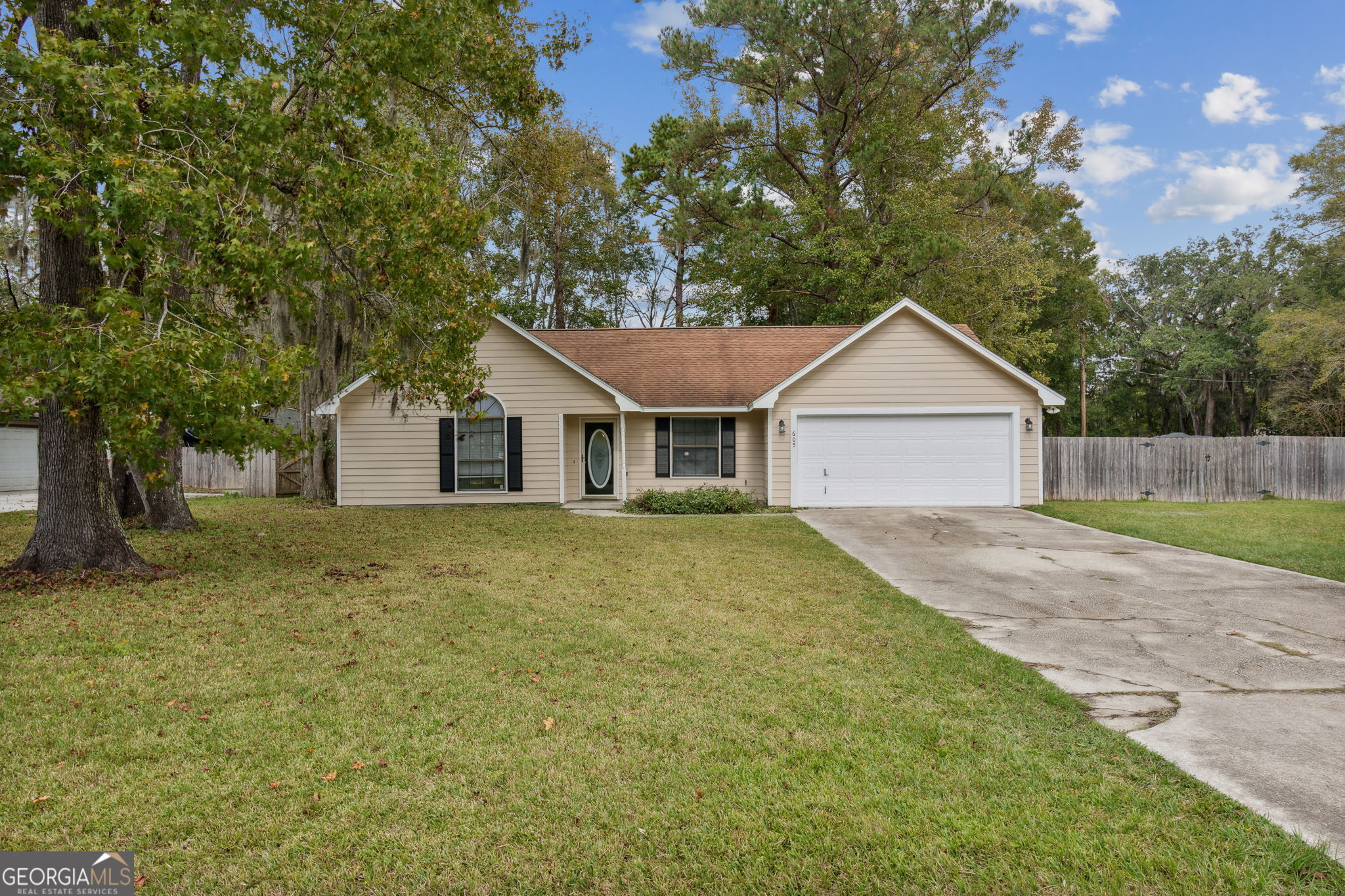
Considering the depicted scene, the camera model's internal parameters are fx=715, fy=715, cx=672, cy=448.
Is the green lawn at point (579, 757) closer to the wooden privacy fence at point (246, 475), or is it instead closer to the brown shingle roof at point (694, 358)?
the brown shingle roof at point (694, 358)

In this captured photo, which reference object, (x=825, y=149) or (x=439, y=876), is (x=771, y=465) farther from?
(x=825, y=149)

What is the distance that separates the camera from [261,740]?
12.8 ft

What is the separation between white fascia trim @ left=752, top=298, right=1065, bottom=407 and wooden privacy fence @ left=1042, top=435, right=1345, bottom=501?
388 centimetres

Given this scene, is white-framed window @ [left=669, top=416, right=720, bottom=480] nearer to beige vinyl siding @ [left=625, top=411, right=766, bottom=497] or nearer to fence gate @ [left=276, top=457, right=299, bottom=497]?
beige vinyl siding @ [left=625, top=411, right=766, bottom=497]

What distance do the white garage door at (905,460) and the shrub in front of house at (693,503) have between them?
1288 mm

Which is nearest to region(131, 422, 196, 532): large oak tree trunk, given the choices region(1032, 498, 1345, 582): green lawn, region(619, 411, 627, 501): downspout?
region(619, 411, 627, 501): downspout

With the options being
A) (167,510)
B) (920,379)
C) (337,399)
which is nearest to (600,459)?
(337,399)

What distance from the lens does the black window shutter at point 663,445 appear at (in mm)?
16964

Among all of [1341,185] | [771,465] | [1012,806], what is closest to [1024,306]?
A: [1341,185]

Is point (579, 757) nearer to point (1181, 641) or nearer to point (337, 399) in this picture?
point (1181, 641)

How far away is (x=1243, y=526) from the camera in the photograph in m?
13.1

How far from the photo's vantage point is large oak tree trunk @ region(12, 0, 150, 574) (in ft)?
25.8

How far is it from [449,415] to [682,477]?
554cm

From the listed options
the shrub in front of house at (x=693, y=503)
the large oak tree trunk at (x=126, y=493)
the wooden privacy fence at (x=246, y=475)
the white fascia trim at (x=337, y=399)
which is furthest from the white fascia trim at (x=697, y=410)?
the wooden privacy fence at (x=246, y=475)
